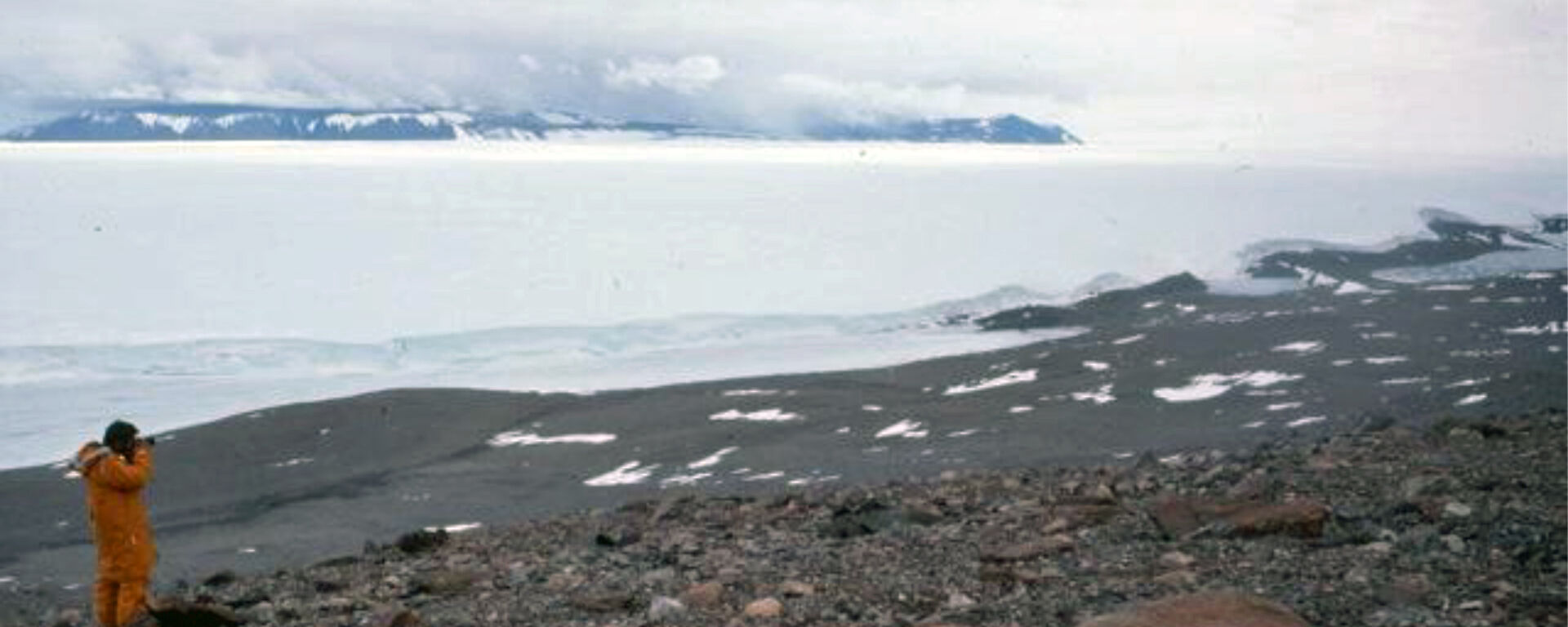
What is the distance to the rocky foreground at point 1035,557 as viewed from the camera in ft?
21.8

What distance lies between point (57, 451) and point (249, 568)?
36.1ft

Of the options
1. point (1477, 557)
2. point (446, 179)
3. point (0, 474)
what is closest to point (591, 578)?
point (1477, 557)

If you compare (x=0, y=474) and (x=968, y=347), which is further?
(x=968, y=347)

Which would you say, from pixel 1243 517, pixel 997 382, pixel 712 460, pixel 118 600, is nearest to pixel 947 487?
pixel 1243 517

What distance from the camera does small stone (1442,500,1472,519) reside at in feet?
27.3

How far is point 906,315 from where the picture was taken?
42.5 meters

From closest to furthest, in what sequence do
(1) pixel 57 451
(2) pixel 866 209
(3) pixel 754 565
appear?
(3) pixel 754 565 < (1) pixel 57 451 < (2) pixel 866 209

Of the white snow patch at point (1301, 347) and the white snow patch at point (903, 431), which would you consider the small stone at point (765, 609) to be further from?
the white snow patch at point (1301, 347)

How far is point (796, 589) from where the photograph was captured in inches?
298

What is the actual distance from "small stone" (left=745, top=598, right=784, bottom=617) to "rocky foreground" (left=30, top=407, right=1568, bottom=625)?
1cm

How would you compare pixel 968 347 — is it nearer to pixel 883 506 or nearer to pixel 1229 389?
pixel 1229 389

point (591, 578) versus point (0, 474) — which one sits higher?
point (591, 578)

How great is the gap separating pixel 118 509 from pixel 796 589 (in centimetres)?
381

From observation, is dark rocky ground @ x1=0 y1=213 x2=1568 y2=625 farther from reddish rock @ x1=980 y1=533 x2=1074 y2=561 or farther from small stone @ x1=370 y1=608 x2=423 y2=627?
small stone @ x1=370 y1=608 x2=423 y2=627
